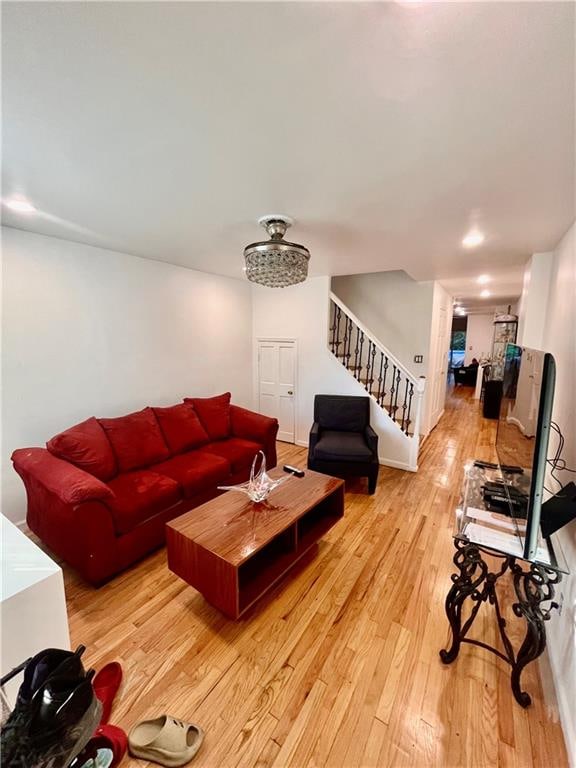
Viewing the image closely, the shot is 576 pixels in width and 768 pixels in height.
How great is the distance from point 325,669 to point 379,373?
387 cm

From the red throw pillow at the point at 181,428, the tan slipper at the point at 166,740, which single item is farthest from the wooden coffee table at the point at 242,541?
the red throw pillow at the point at 181,428

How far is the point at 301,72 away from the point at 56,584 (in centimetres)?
209

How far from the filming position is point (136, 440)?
2783 mm

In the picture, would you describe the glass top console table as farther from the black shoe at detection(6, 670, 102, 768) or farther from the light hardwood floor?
the black shoe at detection(6, 670, 102, 768)

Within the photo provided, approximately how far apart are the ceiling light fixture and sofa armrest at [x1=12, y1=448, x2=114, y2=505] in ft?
5.87

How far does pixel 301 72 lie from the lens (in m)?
1.02

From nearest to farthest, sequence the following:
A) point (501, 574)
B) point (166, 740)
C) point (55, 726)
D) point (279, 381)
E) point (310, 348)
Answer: point (55, 726), point (166, 740), point (501, 574), point (310, 348), point (279, 381)

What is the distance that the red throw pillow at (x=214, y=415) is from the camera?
3.52m

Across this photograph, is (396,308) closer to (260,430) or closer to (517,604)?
(260,430)

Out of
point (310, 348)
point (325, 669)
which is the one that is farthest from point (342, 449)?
point (325, 669)

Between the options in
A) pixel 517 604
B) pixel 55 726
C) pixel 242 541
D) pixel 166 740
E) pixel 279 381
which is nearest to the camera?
pixel 55 726

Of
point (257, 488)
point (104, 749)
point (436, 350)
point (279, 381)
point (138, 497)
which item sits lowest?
point (104, 749)

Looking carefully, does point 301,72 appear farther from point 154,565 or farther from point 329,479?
point 154,565

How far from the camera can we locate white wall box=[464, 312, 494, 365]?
9.76m
